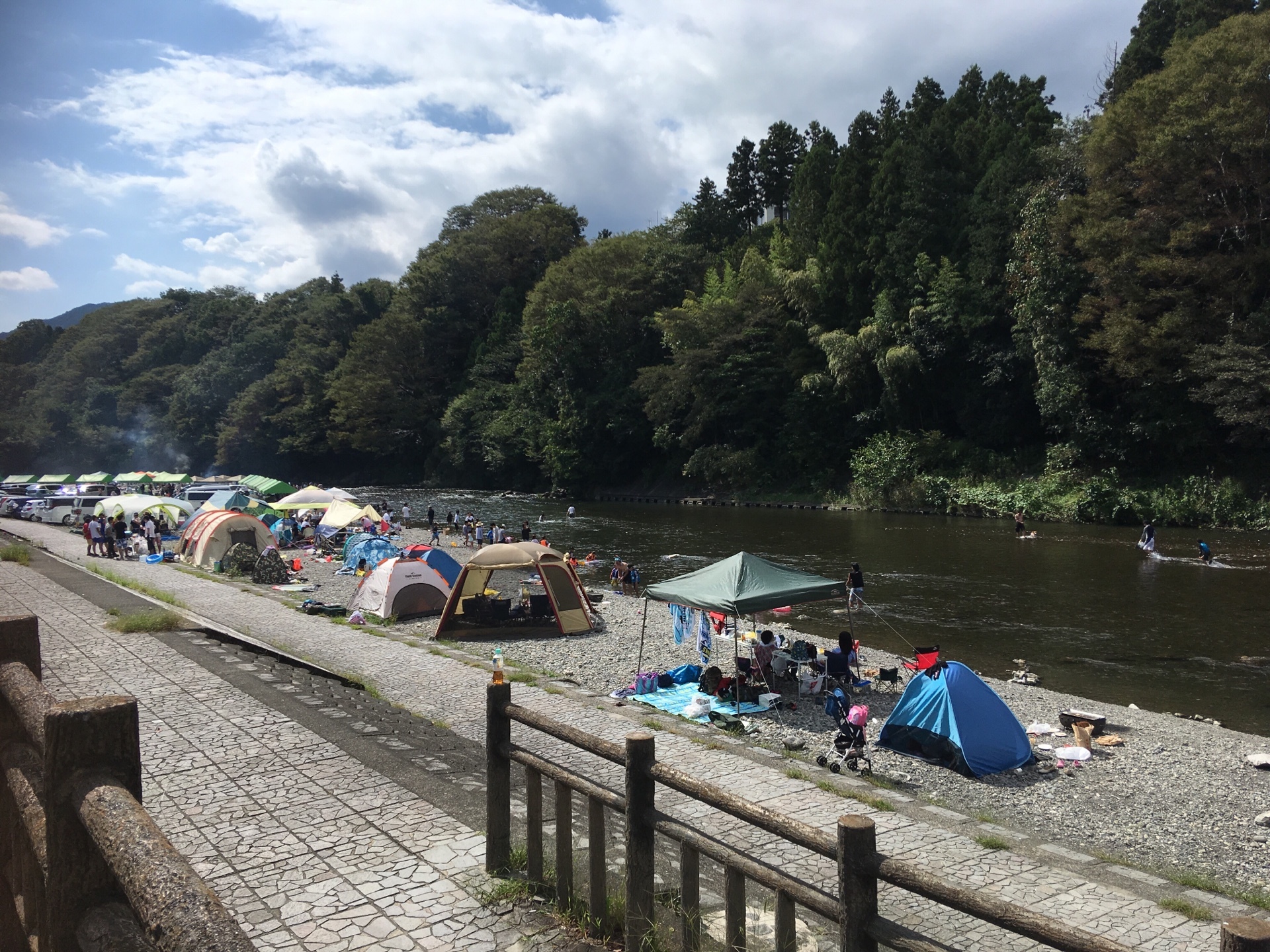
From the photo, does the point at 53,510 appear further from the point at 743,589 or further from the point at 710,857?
the point at 710,857

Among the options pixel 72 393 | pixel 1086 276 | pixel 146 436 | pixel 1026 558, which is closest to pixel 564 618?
pixel 1026 558

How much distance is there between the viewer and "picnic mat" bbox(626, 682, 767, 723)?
466 inches

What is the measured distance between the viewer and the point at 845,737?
10.0 m

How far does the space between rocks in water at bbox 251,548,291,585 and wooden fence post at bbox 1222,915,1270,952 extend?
79.6 feet

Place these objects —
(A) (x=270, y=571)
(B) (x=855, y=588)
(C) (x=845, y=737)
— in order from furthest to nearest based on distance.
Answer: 1. (A) (x=270, y=571)
2. (B) (x=855, y=588)
3. (C) (x=845, y=737)

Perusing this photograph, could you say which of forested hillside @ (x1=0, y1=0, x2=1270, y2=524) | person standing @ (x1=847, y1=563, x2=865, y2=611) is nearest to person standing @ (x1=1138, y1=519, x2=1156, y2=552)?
forested hillside @ (x1=0, y1=0, x2=1270, y2=524)

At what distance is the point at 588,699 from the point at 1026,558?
71.3ft

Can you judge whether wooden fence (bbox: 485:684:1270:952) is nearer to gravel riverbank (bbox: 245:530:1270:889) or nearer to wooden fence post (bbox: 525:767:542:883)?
wooden fence post (bbox: 525:767:542:883)

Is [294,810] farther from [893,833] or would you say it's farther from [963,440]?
[963,440]

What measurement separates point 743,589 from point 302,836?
7778 millimetres

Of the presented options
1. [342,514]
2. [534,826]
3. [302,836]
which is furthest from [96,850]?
[342,514]

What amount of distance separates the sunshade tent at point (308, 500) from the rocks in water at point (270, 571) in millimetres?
13254

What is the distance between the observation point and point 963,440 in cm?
4572

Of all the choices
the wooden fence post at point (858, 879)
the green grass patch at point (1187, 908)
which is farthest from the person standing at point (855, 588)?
the wooden fence post at point (858, 879)
